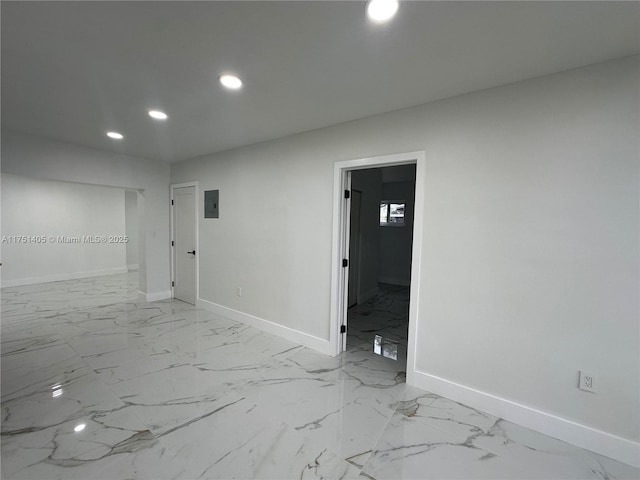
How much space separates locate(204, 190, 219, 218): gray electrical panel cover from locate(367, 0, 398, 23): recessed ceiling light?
349 cm

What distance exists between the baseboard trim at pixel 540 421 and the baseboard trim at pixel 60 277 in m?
8.14

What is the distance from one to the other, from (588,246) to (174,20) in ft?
9.52

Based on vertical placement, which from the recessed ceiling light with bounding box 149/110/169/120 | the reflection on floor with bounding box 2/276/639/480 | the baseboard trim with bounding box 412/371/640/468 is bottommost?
the reflection on floor with bounding box 2/276/639/480

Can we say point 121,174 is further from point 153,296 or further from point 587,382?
point 587,382

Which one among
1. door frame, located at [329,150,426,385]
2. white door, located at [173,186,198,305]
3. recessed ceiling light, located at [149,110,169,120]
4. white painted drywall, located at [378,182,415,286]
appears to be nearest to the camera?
door frame, located at [329,150,426,385]

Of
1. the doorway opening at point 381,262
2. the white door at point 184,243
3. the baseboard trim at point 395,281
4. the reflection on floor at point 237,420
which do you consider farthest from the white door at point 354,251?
the white door at point 184,243

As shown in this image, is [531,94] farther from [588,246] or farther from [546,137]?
[588,246]

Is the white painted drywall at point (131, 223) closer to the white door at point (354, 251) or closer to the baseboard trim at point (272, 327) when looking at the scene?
the baseboard trim at point (272, 327)

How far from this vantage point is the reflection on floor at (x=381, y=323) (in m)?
3.41

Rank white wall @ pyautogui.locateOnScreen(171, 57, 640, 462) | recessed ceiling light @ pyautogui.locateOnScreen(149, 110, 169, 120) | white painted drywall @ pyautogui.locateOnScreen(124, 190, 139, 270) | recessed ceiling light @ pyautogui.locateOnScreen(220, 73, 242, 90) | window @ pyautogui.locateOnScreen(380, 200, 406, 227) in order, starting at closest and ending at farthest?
white wall @ pyautogui.locateOnScreen(171, 57, 640, 462) → recessed ceiling light @ pyautogui.locateOnScreen(220, 73, 242, 90) → recessed ceiling light @ pyautogui.locateOnScreen(149, 110, 169, 120) → window @ pyautogui.locateOnScreen(380, 200, 406, 227) → white painted drywall @ pyautogui.locateOnScreen(124, 190, 139, 270)

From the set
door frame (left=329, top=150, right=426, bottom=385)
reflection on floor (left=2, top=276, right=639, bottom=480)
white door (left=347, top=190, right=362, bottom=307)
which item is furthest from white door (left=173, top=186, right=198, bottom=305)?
door frame (left=329, top=150, right=426, bottom=385)

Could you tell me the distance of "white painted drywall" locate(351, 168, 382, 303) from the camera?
5172 millimetres

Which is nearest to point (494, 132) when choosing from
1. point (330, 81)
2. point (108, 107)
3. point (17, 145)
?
point (330, 81)

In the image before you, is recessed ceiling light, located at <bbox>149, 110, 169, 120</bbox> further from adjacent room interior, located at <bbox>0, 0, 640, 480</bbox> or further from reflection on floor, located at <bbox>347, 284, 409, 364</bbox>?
reflection on floor, located at <bbox>347, 284, 409, 364</bbox>
